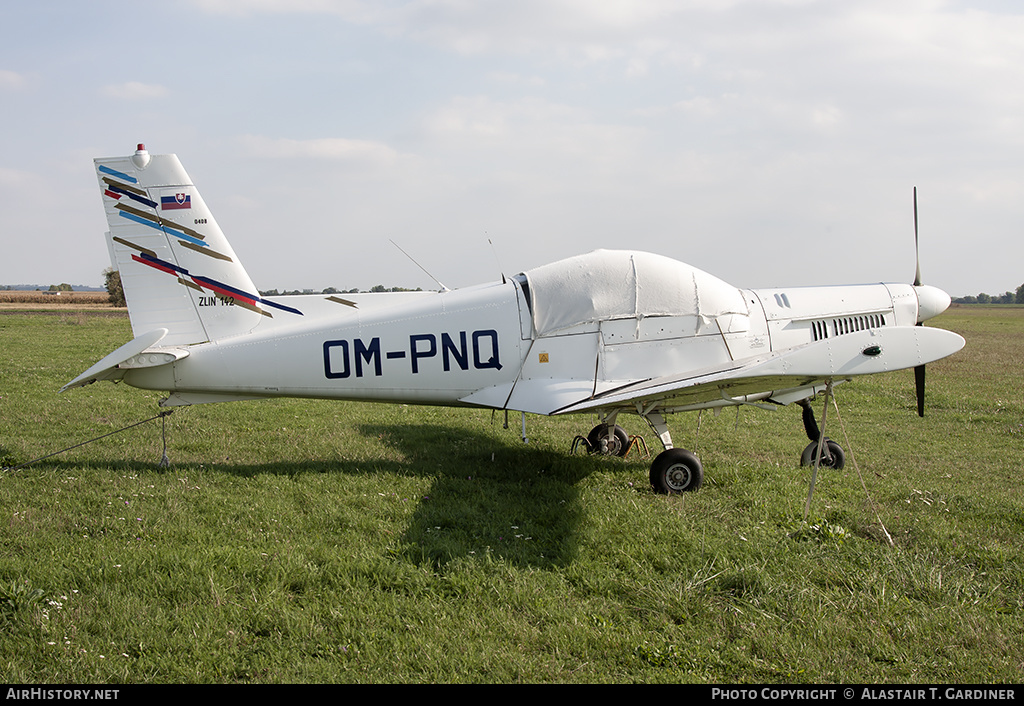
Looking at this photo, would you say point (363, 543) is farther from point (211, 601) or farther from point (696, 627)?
point (696, 627)

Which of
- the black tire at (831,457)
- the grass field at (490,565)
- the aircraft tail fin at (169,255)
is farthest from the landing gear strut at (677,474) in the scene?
the aircraft tail fin at (169,255)

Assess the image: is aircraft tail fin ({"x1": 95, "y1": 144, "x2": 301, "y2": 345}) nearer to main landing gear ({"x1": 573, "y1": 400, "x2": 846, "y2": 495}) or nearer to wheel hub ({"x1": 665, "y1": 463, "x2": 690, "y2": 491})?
main landing gear ({"x1": 573, "y1": 400, "x2": 846, "y2": 495})

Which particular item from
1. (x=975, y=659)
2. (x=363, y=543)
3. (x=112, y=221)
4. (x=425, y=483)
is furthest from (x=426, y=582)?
(x=112, y=221)

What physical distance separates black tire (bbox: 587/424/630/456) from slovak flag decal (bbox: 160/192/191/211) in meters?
5.63

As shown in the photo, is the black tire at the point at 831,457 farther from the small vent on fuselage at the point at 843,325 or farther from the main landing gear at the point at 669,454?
the small vent on fuselage at the point at 843,325

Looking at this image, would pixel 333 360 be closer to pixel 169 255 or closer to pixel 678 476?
pixel 169 255

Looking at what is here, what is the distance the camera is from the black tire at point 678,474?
21.9 ft

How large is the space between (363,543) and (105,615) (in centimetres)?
174

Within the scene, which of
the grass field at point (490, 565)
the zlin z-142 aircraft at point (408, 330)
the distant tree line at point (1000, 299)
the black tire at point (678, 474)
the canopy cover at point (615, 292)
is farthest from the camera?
the distant tree line at point (1000, 299)

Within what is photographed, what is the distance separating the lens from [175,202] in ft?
24.3

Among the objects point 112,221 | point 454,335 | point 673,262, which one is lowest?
point 454,335

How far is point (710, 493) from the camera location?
661cm

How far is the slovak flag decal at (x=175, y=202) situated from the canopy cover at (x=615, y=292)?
3976mm

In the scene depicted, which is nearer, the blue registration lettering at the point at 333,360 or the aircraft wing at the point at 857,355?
the aircraft wing at the point at 857,355
